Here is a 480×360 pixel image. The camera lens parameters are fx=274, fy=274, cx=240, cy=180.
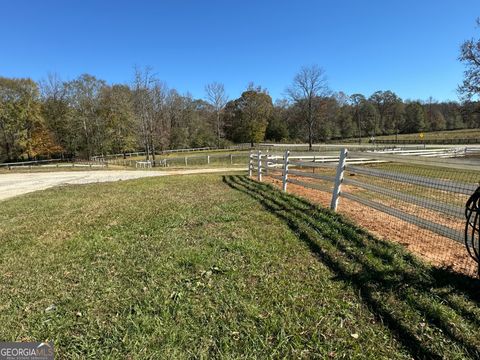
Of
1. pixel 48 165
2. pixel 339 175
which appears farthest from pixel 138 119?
pixel 339 175

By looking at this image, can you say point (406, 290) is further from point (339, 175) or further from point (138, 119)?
point (138, 119)

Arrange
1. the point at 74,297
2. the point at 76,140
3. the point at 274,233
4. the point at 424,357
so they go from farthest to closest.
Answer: the point at 76,140 → the point at 274,233 → the point at 74,297 → the point at 424,357

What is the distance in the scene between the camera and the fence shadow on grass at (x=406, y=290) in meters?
2.17

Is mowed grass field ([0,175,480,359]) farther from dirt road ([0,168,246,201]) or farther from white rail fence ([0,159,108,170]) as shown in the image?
white rail fence ([0,159,108,170])

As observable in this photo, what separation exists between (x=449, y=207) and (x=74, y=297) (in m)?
4.53

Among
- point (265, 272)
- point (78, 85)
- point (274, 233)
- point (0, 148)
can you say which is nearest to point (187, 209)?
point (274, 233)

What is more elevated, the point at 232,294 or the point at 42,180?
the point at 42,180

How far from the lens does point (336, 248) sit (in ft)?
12.7

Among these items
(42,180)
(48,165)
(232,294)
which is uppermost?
(48,165)

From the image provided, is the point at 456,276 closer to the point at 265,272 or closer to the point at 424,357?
the point at 424,357

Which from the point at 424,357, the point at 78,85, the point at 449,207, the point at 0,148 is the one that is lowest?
the point at 424,357

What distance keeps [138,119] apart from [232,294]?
3238cm

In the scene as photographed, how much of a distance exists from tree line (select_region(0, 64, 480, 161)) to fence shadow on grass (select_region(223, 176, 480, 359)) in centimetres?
2903

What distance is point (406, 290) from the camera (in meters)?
2.81
